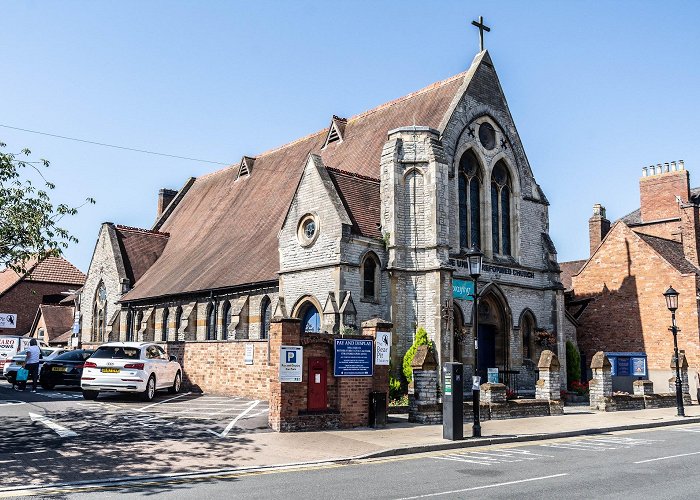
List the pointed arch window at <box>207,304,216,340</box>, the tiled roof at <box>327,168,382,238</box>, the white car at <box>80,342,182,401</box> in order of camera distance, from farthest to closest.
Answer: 1. the pointed arch window at <box>207,304,216,340</box>
2. the tiled roof at <box>327,168,382,238</box>
3. the white car at <box>80,342,182,401</box>

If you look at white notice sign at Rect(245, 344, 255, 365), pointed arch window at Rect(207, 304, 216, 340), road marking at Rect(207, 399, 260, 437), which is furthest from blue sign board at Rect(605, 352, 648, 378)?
pointed arch window at Rect(207, 304, 216, 340)

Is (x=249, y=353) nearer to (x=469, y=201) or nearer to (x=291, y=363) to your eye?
(x=291, y=363)

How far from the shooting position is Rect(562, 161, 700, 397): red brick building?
98.7 ft

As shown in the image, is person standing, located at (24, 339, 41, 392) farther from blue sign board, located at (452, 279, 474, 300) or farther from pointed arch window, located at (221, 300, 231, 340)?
blue sign board, located at (452, 279, 474, 300)

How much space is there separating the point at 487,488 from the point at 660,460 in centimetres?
493

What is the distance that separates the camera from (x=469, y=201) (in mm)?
26531

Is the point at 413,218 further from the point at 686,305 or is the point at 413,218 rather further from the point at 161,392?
the point at 686,305

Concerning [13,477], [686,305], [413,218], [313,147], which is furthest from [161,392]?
[686,305]

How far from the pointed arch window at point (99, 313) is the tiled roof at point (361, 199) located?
64.6ft

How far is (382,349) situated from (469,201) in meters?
10.7

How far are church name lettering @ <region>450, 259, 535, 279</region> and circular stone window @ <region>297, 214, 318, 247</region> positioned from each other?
5133 millimetres

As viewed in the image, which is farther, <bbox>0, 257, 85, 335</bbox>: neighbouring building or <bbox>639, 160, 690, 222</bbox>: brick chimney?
Answer: <bbox>0, 257, 85, 335</bbox>: neighbouring building

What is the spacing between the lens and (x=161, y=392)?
2377 cm

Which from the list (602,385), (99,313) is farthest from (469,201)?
(99,313)
